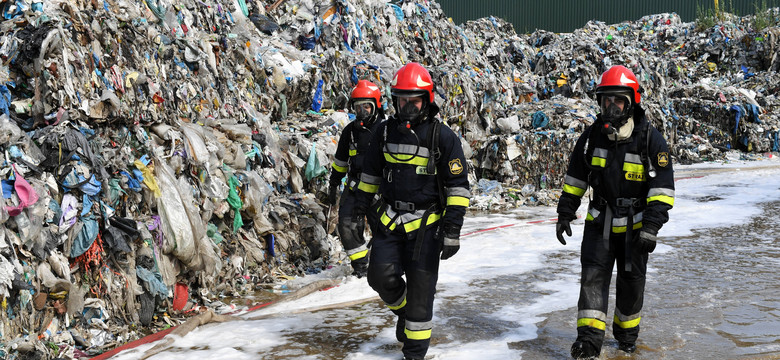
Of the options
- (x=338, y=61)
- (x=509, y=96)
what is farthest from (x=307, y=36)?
(x=509, y=96)

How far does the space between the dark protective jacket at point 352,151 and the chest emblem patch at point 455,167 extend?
1984 mm

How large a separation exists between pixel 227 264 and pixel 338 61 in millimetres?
4710

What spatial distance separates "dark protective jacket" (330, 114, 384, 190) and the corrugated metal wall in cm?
2281

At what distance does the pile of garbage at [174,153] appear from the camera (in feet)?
14.3

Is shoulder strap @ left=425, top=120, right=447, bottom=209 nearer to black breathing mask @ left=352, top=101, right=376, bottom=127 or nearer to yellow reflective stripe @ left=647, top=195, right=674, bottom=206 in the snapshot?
yellow reflective stripe @ left=647, top=195, right=674, bottom=206

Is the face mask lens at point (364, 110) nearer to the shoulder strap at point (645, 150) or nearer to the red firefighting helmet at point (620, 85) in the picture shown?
the red firefighting helmet at point (620, 85)

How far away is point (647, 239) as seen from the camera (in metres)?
3.98

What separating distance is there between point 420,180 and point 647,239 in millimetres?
1364

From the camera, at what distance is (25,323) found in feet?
13.5

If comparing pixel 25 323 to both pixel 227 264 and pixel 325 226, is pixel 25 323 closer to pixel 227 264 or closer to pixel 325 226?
pixel 227 264

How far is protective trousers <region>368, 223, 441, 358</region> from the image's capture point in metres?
3.97

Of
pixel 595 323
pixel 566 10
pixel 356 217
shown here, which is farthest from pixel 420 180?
pixel 566 10

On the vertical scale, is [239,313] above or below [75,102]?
below

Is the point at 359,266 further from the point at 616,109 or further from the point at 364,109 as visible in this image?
the point at 364,109
